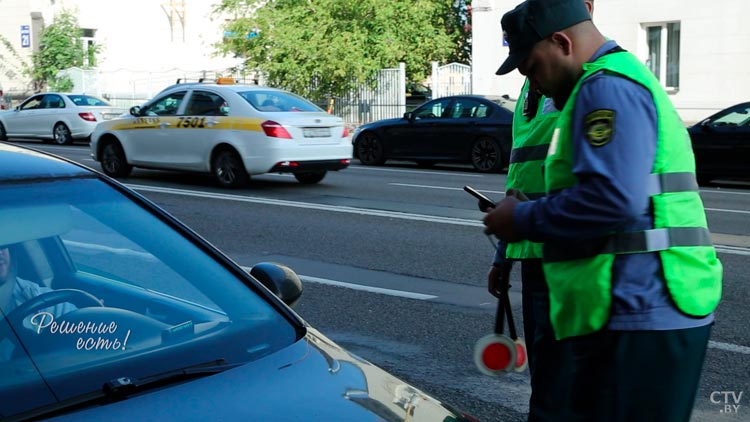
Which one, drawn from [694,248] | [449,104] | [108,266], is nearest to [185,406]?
[108,266]

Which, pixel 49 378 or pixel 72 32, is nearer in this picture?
pixel 49 378

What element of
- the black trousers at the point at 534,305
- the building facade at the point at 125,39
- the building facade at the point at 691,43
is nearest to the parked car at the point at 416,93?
the building facade at the point at 691,43

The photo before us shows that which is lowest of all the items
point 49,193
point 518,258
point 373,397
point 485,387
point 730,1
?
point 485,387

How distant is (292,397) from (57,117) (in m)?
24.1

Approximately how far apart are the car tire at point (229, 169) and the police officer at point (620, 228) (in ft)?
39.3

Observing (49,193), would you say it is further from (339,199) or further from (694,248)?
(339,199)

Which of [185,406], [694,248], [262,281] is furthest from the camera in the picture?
[262,281]

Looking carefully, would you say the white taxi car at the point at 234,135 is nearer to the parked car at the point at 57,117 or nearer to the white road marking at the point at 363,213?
the white road marking at the point at 363,213

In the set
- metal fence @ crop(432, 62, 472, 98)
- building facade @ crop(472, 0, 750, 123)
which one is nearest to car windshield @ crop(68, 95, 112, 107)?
metal fence @ crop(432, 62, 472, 98)

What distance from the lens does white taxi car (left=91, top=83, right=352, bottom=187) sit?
47.2 feet

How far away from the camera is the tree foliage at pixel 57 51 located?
37.9 metres

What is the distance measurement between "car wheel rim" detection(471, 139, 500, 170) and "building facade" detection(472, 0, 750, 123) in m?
8.02

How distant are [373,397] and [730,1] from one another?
2349 cm

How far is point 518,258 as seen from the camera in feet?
11.7
